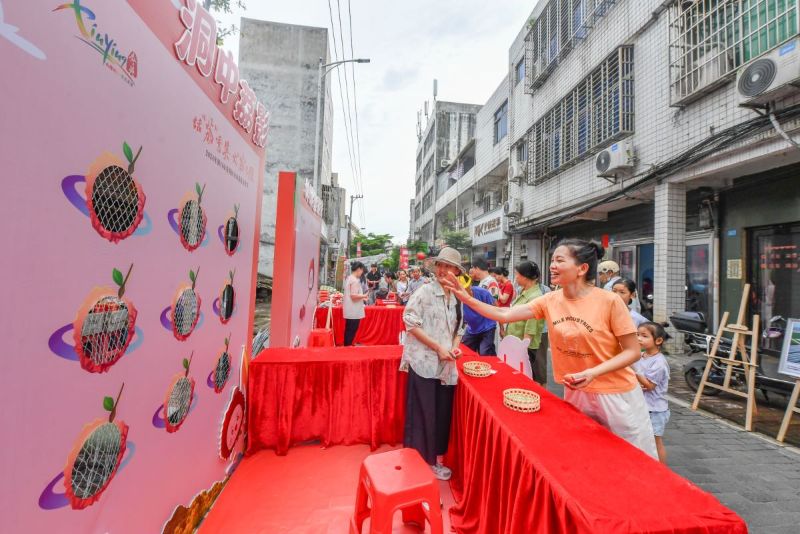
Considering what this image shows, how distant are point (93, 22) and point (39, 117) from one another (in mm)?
461

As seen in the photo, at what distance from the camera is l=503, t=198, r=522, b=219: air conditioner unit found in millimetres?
12070

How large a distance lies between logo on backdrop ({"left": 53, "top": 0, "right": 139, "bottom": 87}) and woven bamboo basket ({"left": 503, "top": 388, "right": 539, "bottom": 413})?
2.47 metres

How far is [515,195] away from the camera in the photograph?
12.6 m

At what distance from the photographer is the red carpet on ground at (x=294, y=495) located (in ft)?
7.50

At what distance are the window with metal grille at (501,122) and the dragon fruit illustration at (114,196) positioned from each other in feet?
46.3

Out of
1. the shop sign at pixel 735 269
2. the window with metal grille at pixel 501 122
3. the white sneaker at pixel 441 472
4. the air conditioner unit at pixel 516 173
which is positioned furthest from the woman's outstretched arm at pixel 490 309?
the window with metal grille at pixel 501 122

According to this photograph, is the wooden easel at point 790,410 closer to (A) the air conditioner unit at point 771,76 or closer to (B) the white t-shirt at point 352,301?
(A) the air conditioner unit at point 771,76

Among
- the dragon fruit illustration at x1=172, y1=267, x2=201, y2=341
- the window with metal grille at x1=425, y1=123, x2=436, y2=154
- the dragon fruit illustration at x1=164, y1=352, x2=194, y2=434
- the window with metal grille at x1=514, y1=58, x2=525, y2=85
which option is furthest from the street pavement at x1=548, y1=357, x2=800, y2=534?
the window with metal grille at x1=425, y1=123, x2=436, y2=154

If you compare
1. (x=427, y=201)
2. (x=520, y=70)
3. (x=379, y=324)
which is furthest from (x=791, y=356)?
(x=427, y=201)

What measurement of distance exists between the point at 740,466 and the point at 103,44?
5.08m

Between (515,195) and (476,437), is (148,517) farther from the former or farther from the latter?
(515,195)

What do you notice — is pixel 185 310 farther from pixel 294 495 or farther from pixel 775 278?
pixel 775 278

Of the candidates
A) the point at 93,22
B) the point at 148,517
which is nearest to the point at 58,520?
the point at 148,517

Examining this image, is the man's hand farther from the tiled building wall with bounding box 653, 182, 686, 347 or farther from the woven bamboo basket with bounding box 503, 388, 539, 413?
the tiled building wall with bounding box 653, 182, 686, 347
